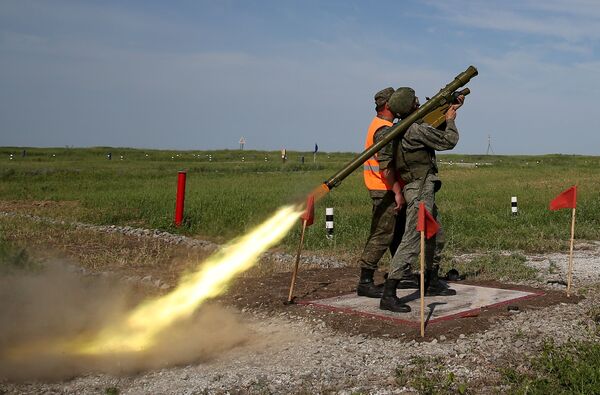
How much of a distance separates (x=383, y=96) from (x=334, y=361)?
3516 mm

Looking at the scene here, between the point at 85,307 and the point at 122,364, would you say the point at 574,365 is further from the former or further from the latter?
the point at 85,307

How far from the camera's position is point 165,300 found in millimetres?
9164

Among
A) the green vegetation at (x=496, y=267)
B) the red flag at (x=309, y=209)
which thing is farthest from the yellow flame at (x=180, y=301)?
the green vegetation at (x=496, y=267)

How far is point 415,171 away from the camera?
7.77 m

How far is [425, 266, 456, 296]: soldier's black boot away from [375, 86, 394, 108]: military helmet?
79.4 inches

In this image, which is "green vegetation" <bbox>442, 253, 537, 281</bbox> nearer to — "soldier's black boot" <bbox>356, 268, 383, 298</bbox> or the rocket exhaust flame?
"soldier's black boot" <bbox>356, 268, 383, 298</bbox>

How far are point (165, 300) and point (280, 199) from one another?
43.3 ft

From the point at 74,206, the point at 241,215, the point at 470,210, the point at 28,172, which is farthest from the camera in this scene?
the point at 28,172

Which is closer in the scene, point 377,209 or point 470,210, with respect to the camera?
point 377,209

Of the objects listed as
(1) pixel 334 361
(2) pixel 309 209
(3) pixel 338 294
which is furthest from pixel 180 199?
(1) pixel 334 361

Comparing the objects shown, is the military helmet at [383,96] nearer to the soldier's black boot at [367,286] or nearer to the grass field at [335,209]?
the grass field at [335,209]

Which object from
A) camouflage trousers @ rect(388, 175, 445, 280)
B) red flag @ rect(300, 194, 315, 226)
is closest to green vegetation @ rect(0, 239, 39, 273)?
red flag @ rect(300, 194, 315, 226)

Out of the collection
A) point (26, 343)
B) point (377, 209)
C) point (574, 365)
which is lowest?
point (26, 343)

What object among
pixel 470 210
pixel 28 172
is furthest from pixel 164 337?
pixel 28 172
